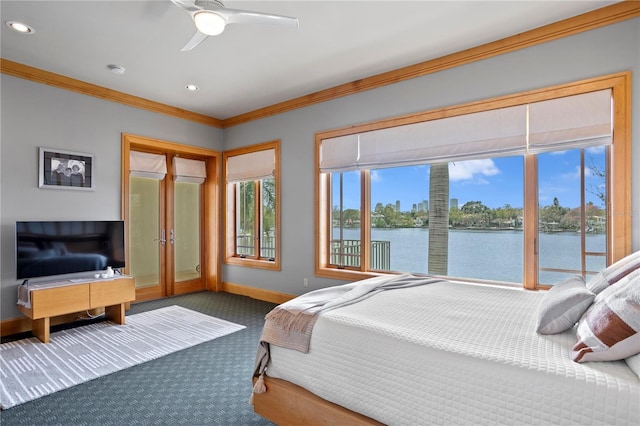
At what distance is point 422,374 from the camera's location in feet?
4.81

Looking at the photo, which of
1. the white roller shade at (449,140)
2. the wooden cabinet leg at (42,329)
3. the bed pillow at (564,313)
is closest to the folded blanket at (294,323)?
the bed pillow at (564,313)

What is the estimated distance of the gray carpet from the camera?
212 centimetres

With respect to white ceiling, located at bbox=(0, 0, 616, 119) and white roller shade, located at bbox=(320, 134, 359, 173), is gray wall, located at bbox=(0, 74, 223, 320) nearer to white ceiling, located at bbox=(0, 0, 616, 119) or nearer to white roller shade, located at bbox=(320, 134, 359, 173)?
white ceiling, located at bbox=(0, 0, 616, 119)

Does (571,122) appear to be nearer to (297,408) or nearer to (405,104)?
(405,104)

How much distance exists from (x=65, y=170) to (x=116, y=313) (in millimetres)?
1764

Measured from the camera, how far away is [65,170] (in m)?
3.93

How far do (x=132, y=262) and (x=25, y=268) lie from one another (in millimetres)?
1539

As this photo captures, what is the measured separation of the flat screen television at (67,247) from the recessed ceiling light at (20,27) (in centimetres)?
179

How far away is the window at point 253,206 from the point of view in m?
4.99

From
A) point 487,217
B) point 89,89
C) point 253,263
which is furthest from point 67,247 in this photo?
point 487,217

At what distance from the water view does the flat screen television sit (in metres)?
3.01

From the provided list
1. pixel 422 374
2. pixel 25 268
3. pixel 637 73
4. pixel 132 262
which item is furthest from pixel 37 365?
pixel 637 73

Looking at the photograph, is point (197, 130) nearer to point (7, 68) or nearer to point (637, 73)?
point (7, 68)

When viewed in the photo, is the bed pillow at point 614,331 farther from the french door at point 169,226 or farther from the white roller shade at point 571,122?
the french door at point 169,226
